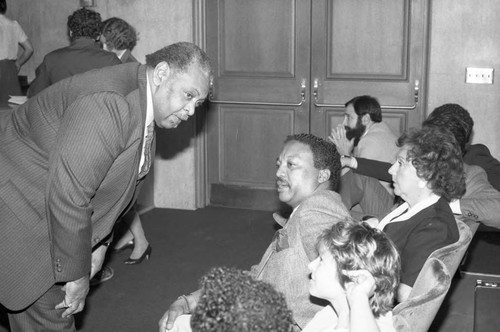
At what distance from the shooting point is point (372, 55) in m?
6.13

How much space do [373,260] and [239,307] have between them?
0.74 meters

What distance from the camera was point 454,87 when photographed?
5.91 meters

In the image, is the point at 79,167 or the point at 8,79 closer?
the point at 79,167

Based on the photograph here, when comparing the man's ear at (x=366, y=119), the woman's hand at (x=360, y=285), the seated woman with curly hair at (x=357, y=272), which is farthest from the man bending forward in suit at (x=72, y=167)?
the man's ear at (x=366, y=119)

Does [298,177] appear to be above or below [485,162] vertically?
above

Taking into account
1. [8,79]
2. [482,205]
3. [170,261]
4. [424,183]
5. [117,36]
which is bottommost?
[170,261]

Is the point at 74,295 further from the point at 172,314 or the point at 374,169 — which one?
the point at 374,169

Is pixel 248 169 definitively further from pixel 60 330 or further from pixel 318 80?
pixel 60 330

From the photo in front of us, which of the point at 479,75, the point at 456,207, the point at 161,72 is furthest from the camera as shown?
the point at 479,75

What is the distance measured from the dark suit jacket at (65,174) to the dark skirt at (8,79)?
11.8 feet

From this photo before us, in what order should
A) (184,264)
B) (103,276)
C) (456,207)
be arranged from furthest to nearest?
(184,264) → (103,276) → (456,207)

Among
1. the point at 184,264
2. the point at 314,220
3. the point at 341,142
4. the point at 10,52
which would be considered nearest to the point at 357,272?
the point at 314,220

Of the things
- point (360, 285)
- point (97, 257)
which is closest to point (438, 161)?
point (360, 285)

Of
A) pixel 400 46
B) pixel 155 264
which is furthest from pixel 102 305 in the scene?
pixel 400 46
